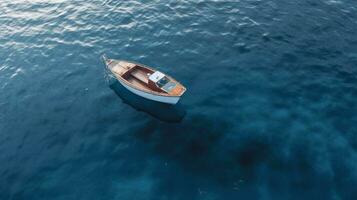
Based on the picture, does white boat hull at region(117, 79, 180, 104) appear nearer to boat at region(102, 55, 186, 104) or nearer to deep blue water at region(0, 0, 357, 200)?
boat at region(102, 55, 186, 104)

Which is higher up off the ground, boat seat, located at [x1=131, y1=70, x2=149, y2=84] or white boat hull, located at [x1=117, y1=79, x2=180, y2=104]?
boat seat, located at [x1=131, y1=70, x2=149, y2=84]

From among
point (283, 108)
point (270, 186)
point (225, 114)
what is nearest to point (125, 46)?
point (225, 114)

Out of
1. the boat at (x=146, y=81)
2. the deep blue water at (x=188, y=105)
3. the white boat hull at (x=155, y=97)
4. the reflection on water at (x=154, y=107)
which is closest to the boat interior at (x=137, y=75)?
the boat at (x=146, y=81)

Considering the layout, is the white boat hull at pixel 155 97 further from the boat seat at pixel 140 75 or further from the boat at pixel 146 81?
the boat seat at pixel 140 75

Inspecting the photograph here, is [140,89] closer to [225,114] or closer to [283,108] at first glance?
[225,114]

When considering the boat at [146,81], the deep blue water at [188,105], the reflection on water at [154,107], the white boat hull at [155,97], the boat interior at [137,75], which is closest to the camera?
the deep blue water at [188,105]

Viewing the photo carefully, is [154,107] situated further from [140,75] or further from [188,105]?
[140,75]

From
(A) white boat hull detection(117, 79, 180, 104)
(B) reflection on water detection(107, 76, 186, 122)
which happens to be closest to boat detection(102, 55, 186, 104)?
(A) white boat hull detection(117, 79, 180, 104)
